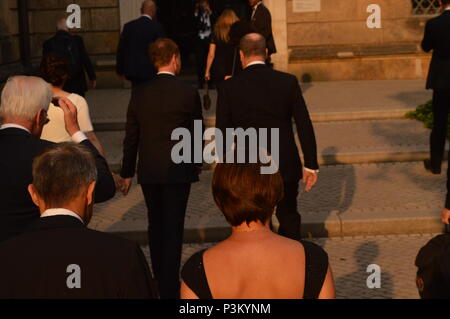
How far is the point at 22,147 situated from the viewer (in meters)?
4.59

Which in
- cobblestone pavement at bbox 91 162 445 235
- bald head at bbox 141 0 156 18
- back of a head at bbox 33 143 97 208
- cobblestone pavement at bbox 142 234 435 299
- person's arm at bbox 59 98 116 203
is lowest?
cobblestone pavement at bbox 142 234 435 299

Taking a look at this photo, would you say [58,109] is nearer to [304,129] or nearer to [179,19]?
[304,129]

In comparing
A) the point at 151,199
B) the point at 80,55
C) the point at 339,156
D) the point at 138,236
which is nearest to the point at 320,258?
the point at 151,199

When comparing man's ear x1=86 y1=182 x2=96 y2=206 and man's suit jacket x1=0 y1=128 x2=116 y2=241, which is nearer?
man's ear x1=86 y1=182 x2=96 y2=206

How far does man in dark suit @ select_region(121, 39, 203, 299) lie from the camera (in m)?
6.89

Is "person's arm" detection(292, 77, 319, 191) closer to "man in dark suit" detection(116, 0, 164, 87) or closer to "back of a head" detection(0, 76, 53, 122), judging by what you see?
"back of a head" detection(0, 76, 53, 122)

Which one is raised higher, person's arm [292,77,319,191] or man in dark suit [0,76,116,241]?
man in dark suit [0,76,116,241]

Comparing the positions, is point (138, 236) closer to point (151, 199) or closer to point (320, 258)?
point (151, 199)

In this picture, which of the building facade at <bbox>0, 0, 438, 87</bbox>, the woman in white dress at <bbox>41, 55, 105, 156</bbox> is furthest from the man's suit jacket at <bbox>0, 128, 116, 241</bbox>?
the building facade at <bbox>0, 0, 438, 87</bbox>

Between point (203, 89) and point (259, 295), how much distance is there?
48.1 feet

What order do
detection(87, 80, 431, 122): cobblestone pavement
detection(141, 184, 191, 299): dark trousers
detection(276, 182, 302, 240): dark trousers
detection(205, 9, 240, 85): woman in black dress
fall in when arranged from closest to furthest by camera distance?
detection(141, 184, 191, 299): dark trousers < detection(276, 182, 302, 240): dark trousers < detection(205, 9, 240, 85): woman in black dress < detection(87, 80, 431, 122): cobblestone pavement

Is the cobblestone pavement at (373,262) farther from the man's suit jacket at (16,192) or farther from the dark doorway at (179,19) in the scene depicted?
the dark doorway at (179,19)

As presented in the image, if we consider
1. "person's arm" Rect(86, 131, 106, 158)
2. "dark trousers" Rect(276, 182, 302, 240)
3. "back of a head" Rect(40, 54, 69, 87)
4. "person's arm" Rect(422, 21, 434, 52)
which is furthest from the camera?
"person's arm" Rect(422, 21, 434, 52)

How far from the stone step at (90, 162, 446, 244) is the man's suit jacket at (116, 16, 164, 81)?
5.39 feet
